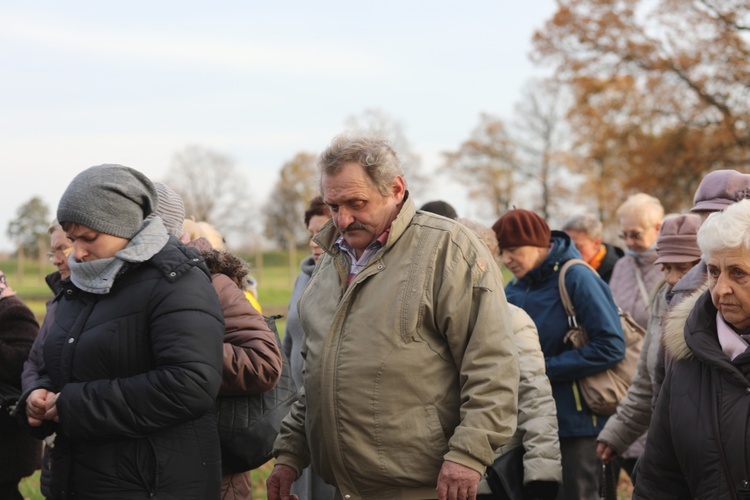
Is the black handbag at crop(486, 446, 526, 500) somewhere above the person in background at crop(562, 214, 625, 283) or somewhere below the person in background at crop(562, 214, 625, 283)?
below

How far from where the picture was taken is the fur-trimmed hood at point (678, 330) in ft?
10.9

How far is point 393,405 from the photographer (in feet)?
11.0

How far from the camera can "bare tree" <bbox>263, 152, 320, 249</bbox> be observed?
68.2 m

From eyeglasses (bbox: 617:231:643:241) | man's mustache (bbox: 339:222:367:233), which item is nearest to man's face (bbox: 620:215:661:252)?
eyeglasses (bbox: 617:231:643:241)

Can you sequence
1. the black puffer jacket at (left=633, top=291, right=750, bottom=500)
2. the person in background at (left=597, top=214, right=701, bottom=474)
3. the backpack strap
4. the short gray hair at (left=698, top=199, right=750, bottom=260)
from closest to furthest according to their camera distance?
the black puffer jacket at (left=633, top=291, right=750, bottom=500), the short gray hair at (left=698, top=199, right=750, bottom=260), the person in background at (left=597, top=214, right=701, bottom=474), the backpack strap

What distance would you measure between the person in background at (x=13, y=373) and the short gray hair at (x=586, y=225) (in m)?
4.66

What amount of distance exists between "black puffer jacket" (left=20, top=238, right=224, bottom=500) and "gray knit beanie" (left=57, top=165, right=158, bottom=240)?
0.59 feet

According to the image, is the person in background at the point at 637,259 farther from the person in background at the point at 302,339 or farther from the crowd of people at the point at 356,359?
the crowd of people at the point at 356,359

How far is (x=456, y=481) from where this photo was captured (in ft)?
10.6

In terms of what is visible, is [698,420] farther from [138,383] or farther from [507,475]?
[138,383]

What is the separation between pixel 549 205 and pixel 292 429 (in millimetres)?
49713

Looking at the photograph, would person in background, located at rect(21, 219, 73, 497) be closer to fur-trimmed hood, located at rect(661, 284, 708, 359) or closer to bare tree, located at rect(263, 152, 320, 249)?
fur-trimmed hood, located at rect(661, 284, 708, 359)

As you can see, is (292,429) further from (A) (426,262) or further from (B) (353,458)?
(A) (426,262)

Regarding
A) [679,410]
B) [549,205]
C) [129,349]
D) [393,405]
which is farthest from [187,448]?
[549,205]
